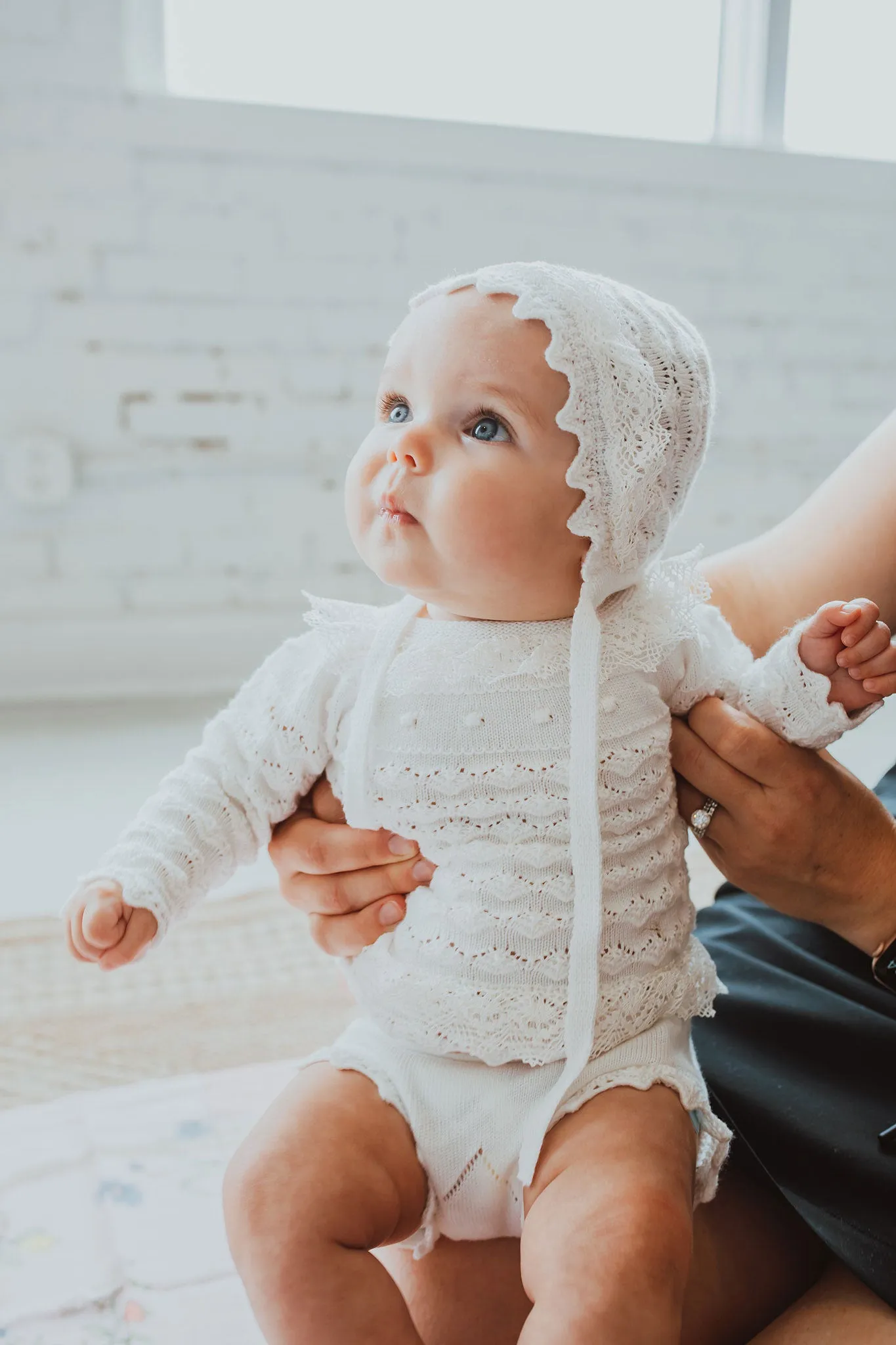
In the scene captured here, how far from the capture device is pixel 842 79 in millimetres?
3354

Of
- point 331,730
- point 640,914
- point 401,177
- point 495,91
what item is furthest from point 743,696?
point 495,91

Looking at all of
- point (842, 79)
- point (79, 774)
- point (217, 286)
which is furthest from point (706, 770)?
point (842, 79)

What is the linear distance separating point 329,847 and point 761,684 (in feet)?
1.18

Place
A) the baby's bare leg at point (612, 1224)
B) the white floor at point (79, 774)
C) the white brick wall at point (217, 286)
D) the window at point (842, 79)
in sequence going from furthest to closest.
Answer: the window at point (842, 79), the white brick wall at point (217, 286), the white floor at point (79, 774), the baby's bare leg at point (612, 1224)

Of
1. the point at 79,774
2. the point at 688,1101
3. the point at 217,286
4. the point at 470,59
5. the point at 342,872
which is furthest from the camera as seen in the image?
the point at 470,59

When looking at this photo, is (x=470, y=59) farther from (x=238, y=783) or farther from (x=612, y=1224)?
(x=612, y=1224)

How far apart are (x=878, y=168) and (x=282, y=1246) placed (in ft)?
10.7

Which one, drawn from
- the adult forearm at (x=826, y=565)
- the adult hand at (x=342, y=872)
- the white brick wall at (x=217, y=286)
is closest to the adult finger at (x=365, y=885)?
the adult hand at (x=342, y=872)

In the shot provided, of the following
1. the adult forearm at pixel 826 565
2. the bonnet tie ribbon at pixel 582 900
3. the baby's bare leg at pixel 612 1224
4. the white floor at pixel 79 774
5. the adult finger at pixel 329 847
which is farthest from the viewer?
the white floor at pixel 79 774

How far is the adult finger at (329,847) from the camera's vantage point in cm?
96

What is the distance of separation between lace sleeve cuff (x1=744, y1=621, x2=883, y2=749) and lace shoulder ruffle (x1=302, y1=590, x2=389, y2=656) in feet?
1.00

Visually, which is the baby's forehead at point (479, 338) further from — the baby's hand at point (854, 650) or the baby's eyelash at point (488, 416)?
the baby's hand at point (854, 650)

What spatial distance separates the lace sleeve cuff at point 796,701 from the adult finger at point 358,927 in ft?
1.05

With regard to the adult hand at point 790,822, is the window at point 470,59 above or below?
above
